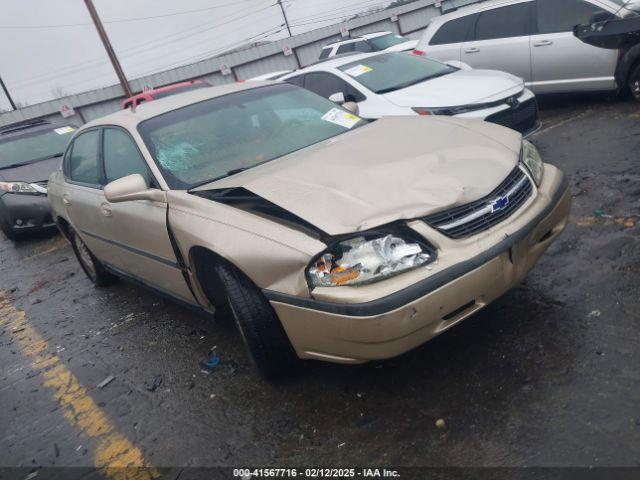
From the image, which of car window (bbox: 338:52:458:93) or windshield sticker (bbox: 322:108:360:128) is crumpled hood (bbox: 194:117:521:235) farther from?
car window (bbox: 338:52:458:93)

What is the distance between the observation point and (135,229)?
3.46 meters

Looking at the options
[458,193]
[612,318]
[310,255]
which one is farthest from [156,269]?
[612,318]

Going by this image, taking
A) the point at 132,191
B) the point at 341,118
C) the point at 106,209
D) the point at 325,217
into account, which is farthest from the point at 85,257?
the point at 325,217

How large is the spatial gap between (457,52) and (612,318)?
635cm

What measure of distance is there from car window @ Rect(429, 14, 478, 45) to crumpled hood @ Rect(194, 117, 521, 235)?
5.30 metres

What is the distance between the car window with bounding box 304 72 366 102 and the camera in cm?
626

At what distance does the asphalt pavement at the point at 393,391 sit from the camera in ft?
7.16

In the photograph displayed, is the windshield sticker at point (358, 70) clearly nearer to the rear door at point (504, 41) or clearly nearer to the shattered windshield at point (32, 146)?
the rear door at point (504, 41)

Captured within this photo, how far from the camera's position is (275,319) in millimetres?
2604

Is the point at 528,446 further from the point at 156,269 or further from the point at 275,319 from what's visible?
the point at 156,269

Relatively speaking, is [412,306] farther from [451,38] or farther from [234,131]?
[451,38]

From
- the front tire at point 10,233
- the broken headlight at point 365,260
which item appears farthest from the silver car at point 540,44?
the front tire at point 10,233

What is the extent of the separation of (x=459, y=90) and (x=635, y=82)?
2.31 meters

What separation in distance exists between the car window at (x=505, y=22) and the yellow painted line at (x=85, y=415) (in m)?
6.93
